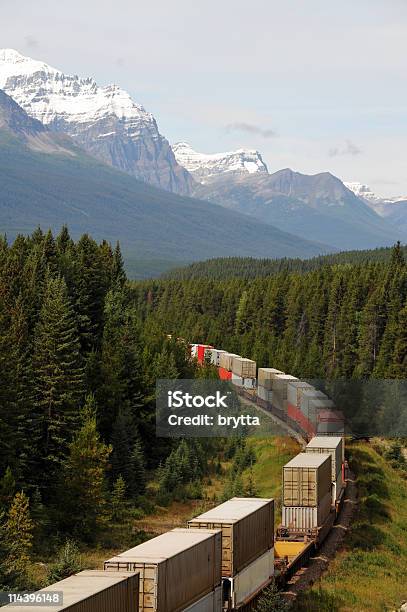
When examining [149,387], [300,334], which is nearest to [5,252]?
[149,387]

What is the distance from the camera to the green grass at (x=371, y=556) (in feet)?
146

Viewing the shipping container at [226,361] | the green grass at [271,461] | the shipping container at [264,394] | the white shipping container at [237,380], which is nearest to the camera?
the green grass at [271,461]

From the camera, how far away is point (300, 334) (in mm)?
154875

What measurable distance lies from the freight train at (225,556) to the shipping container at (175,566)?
0.03m

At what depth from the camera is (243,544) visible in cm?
3856

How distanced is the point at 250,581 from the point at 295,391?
149 feet

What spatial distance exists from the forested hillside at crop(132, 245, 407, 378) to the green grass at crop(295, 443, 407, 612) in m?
47.1

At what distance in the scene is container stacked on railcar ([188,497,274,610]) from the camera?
3716 centimetres

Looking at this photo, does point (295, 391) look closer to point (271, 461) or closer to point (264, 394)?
point (271, 461)

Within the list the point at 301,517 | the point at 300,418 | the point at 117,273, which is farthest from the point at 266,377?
the point at 301,517

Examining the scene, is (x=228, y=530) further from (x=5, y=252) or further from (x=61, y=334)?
(x=5, y=252)

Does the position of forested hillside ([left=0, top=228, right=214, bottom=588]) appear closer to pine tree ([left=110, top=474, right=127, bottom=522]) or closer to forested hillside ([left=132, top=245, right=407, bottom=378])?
pine tree ([left=110, top=474, right=127, bottom=522])

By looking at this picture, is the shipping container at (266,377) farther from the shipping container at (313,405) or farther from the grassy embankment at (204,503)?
the shipping container at (313,405)

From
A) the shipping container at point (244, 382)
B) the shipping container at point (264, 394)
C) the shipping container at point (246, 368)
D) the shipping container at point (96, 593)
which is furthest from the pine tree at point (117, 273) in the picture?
the shipping container at point (96, 593)
